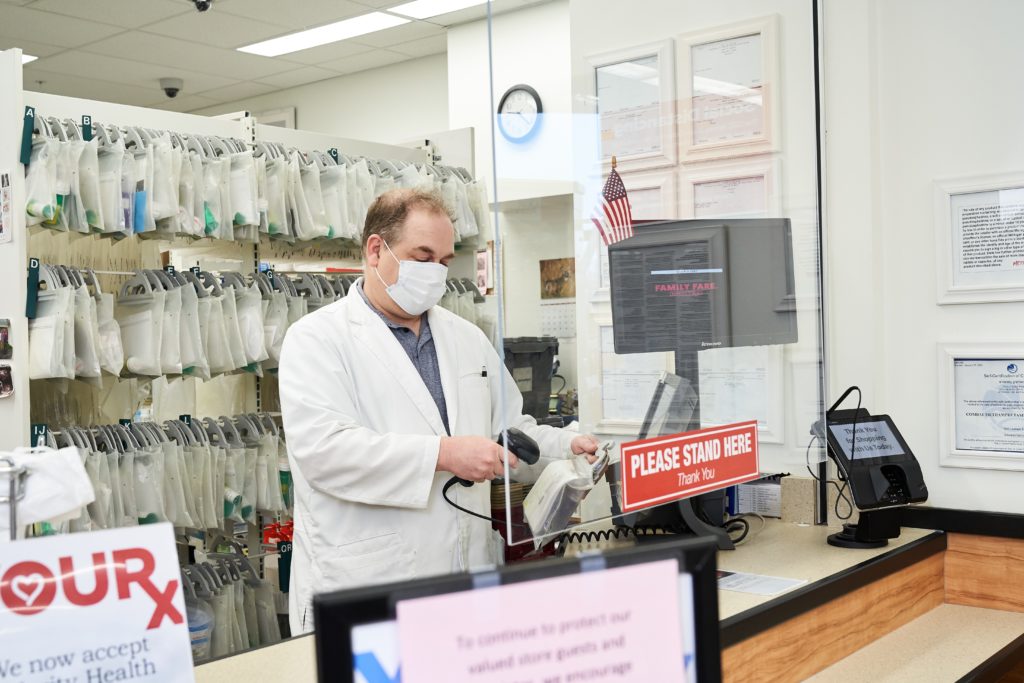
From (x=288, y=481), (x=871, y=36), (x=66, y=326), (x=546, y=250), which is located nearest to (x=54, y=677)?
(x=546, y=250)

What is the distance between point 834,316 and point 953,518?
675 mm

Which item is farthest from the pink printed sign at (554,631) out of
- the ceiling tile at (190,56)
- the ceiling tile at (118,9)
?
the ceiling tile at (190,56)

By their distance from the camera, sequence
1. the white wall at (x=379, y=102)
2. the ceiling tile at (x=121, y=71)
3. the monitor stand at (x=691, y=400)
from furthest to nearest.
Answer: the white wall at (x=379, y=102) < the ceiling tile at (x=121, y=71) < the monitor stand at (x=691, y=400)

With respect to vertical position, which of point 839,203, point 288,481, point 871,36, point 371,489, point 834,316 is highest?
point 871,36

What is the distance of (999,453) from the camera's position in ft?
9.23

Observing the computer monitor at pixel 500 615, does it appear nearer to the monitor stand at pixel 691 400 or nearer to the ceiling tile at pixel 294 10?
the monitor stand at pixel 691 400

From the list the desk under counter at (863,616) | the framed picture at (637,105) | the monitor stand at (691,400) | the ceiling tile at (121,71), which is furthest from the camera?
the ceiling tile at (121,71)

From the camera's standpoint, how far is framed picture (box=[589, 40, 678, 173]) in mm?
2225

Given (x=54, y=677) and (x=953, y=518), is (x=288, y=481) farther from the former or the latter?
(x=54, y=677)

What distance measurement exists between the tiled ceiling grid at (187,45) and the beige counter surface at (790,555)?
4670mm

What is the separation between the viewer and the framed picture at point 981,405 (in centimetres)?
278

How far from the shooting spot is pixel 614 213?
2.19m

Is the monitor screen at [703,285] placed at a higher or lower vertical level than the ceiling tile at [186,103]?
lower

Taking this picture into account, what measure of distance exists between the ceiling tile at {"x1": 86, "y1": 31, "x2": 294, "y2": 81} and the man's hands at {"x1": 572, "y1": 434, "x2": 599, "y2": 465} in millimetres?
6069
